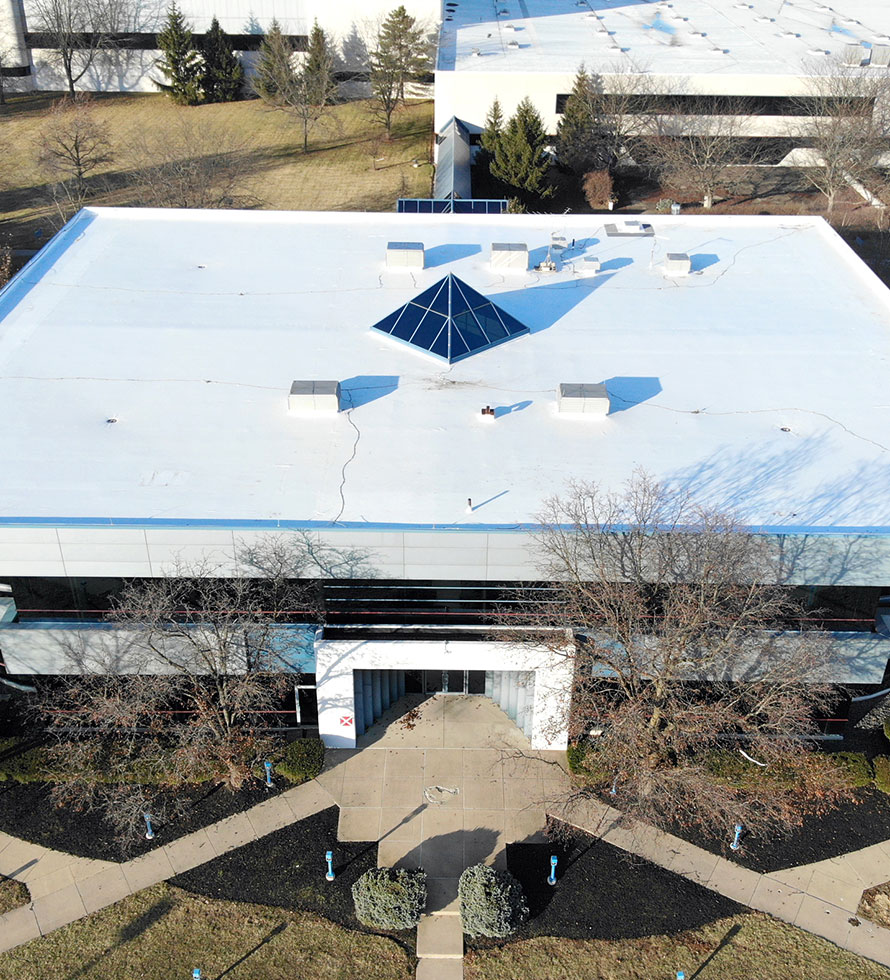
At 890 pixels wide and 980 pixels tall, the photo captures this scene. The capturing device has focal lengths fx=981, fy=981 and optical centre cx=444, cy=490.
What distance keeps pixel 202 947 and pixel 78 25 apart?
77.2 m

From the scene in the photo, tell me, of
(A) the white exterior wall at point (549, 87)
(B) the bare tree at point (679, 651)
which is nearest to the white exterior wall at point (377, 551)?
(B) the bare tree at point (679, 651)

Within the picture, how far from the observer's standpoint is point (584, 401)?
2981 cm

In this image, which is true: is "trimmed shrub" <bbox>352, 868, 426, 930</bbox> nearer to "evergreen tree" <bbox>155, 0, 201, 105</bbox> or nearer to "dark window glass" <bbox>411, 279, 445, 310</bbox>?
"dark window glass" <bbox>411, 279, 445, 310</bbox>

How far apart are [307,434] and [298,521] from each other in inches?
172

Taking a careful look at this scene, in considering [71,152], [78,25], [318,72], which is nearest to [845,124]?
[318,72]

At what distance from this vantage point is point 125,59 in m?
81.4

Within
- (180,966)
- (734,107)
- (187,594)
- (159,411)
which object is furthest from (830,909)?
(734,107)

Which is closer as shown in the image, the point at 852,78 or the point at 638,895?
the point at 638,895

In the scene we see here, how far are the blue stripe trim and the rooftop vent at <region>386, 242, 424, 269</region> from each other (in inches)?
652

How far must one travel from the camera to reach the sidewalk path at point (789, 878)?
77.8ft

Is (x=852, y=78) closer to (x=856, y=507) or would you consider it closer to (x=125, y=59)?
(x=856, y=507)

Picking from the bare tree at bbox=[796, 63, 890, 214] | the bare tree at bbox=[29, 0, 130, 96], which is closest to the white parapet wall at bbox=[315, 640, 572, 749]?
the bare tree at bbox=[796, 63, 890, 214]

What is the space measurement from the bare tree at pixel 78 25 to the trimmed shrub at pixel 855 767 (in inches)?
3045

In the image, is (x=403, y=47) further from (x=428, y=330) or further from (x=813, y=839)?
(x=813, y=839)
